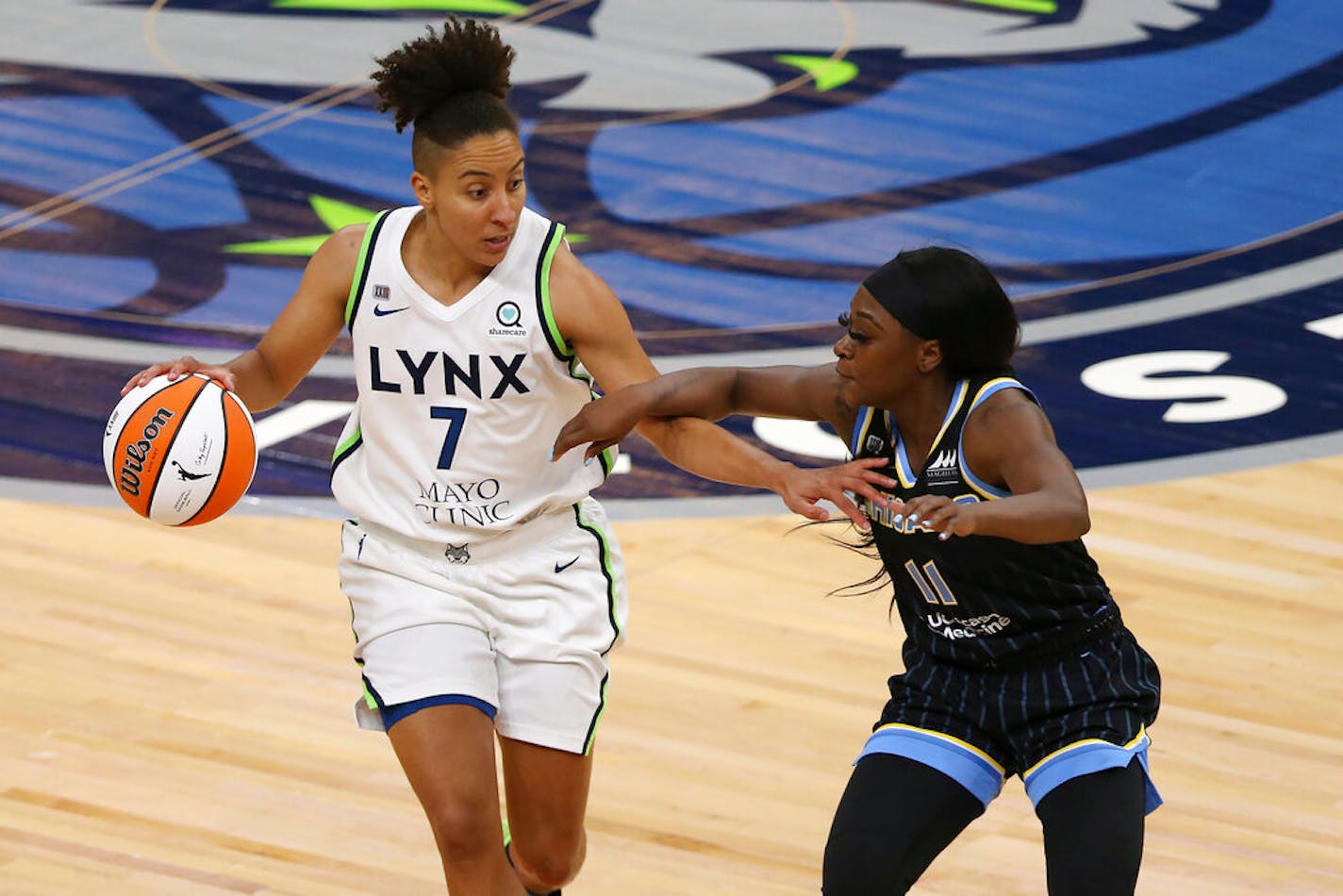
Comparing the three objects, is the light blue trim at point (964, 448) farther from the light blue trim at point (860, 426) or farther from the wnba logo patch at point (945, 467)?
the light blue trim at point (860, 426)

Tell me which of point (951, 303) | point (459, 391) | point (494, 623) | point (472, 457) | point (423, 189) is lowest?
point (494, 623)

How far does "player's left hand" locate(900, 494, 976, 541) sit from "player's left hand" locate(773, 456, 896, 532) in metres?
0.23

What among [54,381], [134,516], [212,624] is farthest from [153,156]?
[212,624]

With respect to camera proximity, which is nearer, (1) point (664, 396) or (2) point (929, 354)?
(2) point (929, 354)

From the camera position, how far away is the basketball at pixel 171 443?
170 inches

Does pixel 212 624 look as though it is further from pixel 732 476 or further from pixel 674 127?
pixel 674 127

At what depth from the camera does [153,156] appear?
997 centimetres

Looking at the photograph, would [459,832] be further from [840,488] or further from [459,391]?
[840,488]

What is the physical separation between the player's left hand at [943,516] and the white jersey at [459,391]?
0.98m

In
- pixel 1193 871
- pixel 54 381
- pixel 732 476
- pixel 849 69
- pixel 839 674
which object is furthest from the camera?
A: pixel 849 69

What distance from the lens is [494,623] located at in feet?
14.0

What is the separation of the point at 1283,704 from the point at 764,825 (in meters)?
1.58

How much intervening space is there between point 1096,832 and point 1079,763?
0.44ft

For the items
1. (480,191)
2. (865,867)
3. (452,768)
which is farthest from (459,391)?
(865,867)
